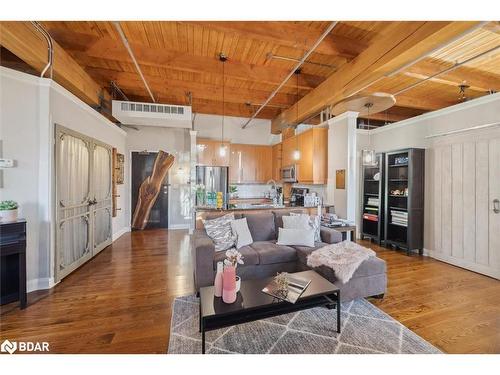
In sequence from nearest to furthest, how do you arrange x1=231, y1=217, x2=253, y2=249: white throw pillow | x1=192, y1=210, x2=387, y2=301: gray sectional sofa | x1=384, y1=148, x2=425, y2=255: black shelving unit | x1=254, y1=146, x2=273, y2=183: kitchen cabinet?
x1=192, y1=210, x2=387, y2=301: gray sectional sofa
x1=231, y1=217, x2=253, y2=249: white throw pillow
x1=384, y1=148, x2=425, y2=255: black shelving unit
x1=254, y1=146, x2=273, y2=183: kitchen cabinet

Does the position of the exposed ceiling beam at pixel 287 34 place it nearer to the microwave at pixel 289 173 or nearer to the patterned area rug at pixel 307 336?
the microwave at pixel 289 173

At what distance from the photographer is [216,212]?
3.44 m

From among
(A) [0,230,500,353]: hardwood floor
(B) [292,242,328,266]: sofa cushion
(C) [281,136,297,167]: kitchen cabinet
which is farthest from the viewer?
(C) [281,136,297,167]: kitchen cabinet

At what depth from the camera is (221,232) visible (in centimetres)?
305

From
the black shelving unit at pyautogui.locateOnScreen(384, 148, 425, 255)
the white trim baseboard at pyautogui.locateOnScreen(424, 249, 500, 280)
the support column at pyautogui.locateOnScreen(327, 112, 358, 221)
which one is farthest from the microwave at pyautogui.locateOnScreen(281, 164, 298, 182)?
Result: the white trim baseboard at pyautogui.locateOnScreen(424, 249, 500, 280)

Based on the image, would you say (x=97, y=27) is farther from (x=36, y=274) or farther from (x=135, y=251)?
(x=135, y=251)

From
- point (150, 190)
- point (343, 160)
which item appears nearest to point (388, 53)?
point (343, 160)

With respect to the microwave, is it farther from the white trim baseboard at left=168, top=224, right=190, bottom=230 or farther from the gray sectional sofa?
the white trim baseboard at left=168, top=224, right=190, bottom=230

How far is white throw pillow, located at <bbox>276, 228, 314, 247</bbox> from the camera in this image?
10.3 feet

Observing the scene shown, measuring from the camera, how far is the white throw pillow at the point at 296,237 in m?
3.13

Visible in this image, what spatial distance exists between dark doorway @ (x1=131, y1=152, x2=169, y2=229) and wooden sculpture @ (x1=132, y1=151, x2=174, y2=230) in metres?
0.08

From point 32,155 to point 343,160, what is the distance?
494 cm

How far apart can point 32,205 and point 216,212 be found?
228 centimetres
